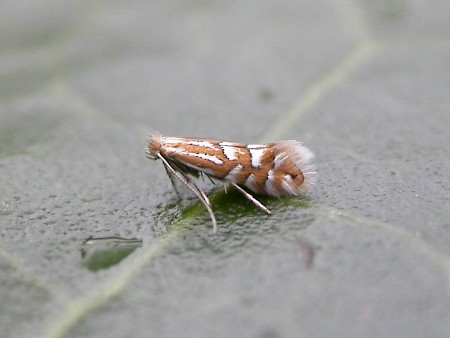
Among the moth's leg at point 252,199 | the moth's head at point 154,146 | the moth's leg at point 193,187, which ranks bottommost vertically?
the moth's leg at point 252,199

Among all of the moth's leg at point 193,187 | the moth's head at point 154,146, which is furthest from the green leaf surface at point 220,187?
the moth's head at point 154,146

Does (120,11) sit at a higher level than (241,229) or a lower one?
higher

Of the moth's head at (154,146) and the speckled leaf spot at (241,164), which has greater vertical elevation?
the moth's head at (154,146)

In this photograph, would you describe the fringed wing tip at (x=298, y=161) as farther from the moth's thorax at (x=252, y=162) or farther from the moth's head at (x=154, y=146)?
the moth's head at (x=154, y=146)

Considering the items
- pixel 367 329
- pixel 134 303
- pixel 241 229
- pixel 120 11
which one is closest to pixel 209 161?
pixel 241 229

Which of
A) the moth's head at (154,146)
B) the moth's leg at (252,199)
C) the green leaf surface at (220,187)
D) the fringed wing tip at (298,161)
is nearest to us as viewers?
the green leaf surface at (220,187)

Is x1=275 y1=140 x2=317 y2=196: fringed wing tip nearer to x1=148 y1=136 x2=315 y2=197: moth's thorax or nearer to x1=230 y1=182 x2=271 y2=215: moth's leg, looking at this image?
x1=148 y1=136 x2=315 y2=197: moth's thorax

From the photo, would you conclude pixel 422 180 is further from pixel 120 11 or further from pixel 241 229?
pixel 120 11
